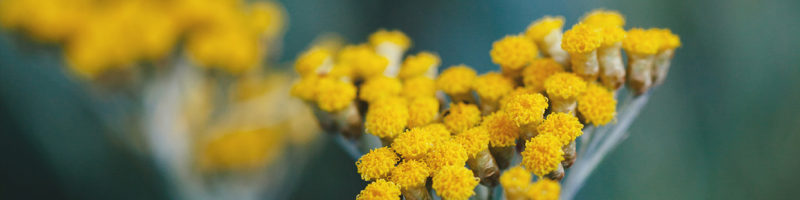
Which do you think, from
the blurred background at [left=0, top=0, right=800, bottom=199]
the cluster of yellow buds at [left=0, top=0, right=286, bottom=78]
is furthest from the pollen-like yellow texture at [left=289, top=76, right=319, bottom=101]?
the blurred background at [left=0, top=0, right=800, bottom=199]

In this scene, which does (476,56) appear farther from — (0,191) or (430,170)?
(0,191)

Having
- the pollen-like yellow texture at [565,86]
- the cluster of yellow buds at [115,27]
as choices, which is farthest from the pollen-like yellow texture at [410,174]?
the cluster of yellow buds at [115,27]

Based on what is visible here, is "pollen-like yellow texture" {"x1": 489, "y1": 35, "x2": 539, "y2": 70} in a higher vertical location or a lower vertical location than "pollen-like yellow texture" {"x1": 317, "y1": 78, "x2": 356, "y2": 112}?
lower

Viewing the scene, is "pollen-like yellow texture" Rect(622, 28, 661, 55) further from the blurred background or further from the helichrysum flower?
the blurred background

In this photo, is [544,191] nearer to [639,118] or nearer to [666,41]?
[666,41]

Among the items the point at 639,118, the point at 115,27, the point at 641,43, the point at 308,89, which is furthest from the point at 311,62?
the point at 639,118

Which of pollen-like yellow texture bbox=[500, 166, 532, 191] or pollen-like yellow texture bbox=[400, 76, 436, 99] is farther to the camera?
pollen-like yellow texture bbox=[400, 76, 436, 99]
